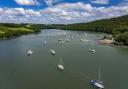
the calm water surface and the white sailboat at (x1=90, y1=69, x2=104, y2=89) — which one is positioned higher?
the white sailboat at (x1=90, y1=69, x2=104, y2=89)

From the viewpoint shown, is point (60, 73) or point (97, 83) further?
point (60, 73)

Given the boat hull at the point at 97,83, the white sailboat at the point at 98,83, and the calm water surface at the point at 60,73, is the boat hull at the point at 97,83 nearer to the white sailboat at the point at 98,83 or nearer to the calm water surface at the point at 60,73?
the white sailboat at the point at 98,83

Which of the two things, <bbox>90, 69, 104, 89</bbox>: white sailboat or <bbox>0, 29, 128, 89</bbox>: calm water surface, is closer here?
<bbox>90, 69, 104, 89</bbox>: white sailboat

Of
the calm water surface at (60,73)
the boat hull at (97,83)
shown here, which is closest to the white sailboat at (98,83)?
the boat hull at (97,83)

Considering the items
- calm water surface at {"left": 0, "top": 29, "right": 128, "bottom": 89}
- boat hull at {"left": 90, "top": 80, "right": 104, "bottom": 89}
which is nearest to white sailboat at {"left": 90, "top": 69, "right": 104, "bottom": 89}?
boat hull at {"left": 90, "top": 80, "right": 104, "bottom": 89}

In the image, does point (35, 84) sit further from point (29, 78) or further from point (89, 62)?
point (89, 62)

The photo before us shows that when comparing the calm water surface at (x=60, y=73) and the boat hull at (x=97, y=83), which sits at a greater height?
the boat hull at (x=97, y=83)

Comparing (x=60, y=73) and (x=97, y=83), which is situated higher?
(x=97, y=83)

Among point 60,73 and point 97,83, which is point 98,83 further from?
point 60,73

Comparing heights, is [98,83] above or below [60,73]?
above

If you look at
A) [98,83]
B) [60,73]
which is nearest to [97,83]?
[98,83]

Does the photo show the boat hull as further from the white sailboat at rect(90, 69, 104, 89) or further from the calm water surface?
the calm water surface
